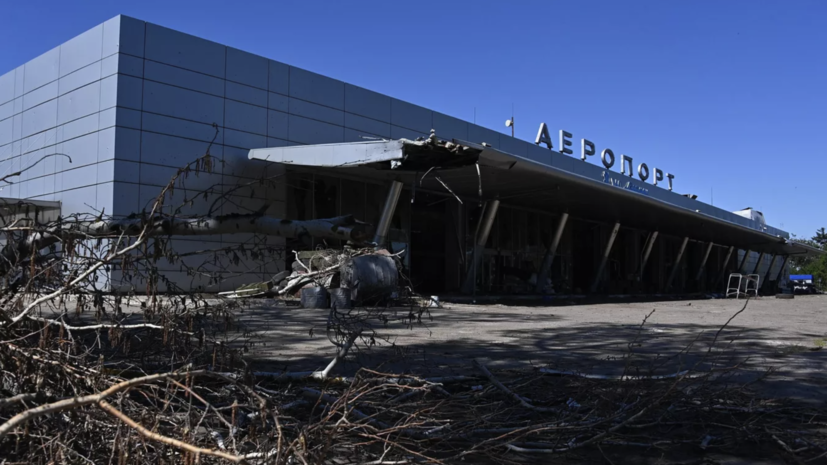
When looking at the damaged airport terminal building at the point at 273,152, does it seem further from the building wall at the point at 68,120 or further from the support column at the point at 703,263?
the support column at the point at 703,263

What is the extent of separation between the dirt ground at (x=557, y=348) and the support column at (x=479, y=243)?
11.8 metres

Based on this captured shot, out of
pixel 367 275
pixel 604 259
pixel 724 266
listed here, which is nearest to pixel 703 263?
pixel 724 266

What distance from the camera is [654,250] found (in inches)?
1738

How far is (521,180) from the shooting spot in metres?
21.6

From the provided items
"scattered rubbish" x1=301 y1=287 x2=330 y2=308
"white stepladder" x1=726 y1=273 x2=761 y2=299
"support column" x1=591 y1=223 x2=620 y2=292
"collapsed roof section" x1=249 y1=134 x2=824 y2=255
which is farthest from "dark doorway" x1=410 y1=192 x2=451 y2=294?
"white stepladder" x1=726 y1=273 x2=761 y2=299

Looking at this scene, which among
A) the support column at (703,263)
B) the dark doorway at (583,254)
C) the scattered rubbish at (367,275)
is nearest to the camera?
the scattered rubbish at (367,275)

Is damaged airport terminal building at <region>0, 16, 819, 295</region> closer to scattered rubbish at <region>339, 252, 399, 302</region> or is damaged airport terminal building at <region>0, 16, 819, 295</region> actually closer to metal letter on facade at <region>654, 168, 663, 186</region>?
scattered rubbish at <region>339, 252, 399, 302</region>

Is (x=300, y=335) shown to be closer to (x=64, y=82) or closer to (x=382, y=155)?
(x=382, y=155)

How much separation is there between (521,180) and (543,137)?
10289mm

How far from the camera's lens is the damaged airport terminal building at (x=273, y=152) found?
16922 millimetres

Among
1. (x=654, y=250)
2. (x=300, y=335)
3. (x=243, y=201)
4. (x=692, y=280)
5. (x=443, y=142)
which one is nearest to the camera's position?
(x=300, y=335)

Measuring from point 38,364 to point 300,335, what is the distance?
6.27 m

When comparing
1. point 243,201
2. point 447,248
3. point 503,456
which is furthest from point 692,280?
point 503,456

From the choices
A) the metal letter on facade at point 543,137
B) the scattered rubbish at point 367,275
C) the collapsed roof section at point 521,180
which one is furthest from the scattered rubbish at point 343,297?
the metal letter on facade at point 543,137
